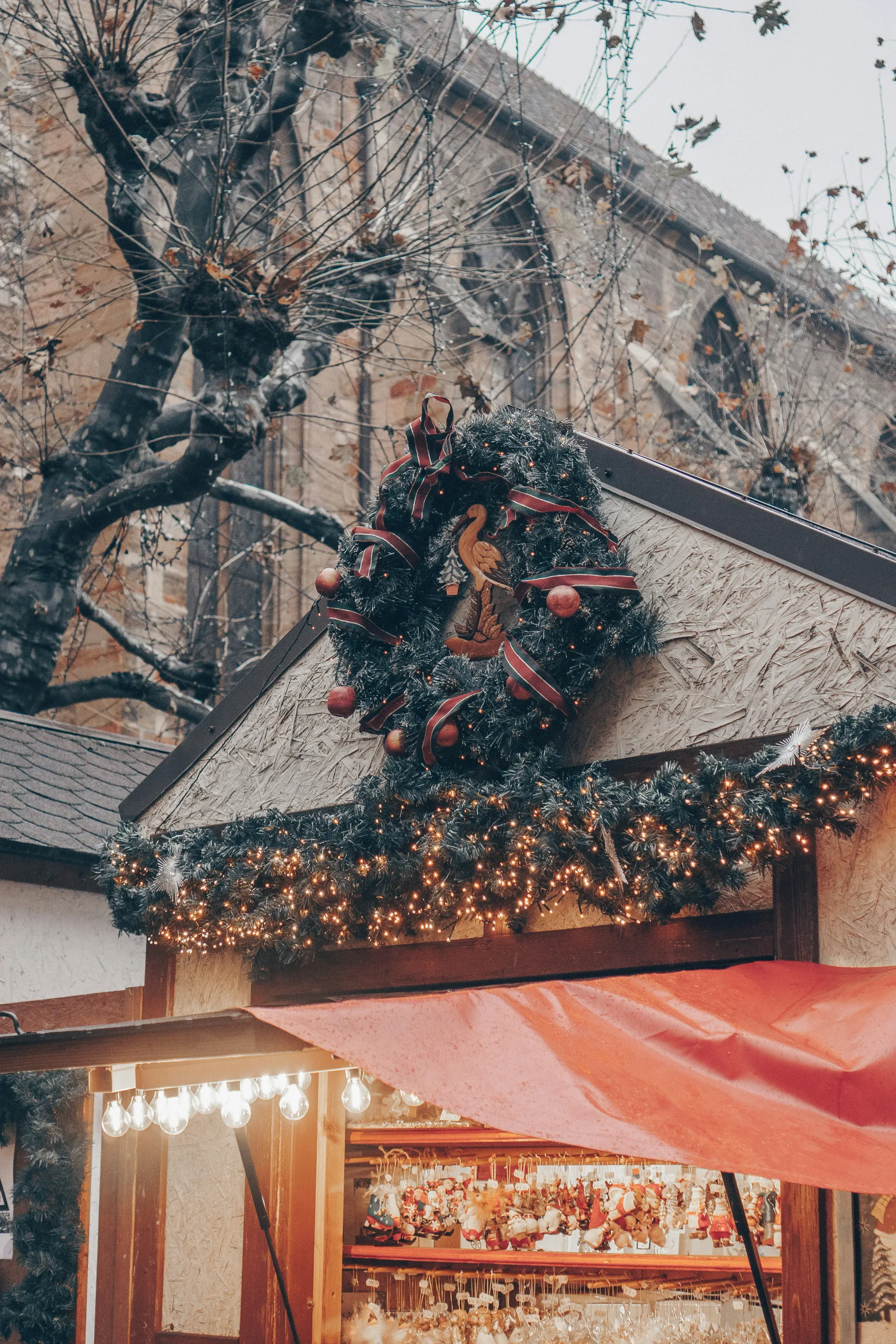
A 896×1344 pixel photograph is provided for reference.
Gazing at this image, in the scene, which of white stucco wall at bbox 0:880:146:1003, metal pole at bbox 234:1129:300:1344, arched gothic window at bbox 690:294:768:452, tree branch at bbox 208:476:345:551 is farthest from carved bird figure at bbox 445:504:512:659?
arched gothic window at bbox 690:294:768:452

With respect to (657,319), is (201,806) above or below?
below

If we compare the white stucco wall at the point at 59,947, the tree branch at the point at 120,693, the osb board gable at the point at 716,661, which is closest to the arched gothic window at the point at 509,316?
the tree branch at the point at 120,693

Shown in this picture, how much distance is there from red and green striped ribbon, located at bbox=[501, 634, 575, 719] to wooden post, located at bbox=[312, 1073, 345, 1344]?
1.75m

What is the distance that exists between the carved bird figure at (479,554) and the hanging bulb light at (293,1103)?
187 centimetres

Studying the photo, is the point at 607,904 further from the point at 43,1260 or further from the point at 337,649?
the point at 43,1260

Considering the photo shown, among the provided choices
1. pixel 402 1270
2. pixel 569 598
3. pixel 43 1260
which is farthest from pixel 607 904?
pixel 43 1260

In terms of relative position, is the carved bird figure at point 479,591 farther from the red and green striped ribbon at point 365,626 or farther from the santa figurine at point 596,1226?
the santa figurine at point 596,1226

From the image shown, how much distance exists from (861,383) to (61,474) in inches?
381

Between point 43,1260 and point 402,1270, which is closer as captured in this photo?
point 402,1270

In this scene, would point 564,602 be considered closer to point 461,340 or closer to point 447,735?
point 447,735

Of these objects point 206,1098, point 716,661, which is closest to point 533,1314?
point 206,1098

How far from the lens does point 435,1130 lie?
5.17 m

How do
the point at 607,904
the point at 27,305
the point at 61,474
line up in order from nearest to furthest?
the point at 607,904, the point at 61,474, the point at 27,305

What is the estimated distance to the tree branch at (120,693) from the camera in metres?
9.45
